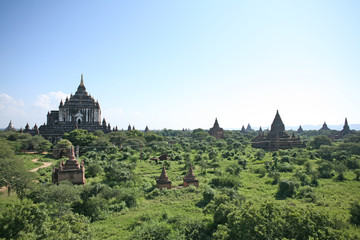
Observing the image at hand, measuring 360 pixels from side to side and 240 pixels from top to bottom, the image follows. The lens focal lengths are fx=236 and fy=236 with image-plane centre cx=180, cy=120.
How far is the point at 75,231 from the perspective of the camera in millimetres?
12203

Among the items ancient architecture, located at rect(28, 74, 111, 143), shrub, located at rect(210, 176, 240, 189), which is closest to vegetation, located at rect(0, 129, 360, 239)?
shrub, located at rect(210, 176, 240, 189)

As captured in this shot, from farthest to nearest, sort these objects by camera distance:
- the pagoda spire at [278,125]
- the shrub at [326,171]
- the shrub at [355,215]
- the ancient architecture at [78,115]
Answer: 1. the ancient architecture at [78,115]
2. the pagoda spire at [278,125]
3. the shrub at [326,171]
4. the shrub at [355,215]

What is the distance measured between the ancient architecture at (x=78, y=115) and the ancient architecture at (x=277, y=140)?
1645 inches

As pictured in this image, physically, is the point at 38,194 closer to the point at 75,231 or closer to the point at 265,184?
the point at 75,231

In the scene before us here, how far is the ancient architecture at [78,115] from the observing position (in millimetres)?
64812

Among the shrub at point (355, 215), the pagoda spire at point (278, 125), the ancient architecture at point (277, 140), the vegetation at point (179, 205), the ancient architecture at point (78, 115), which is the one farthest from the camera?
the ancient architecture at point (78, 115)

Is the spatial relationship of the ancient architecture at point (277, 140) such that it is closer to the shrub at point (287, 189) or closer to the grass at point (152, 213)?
the shrub at point (287, 189)

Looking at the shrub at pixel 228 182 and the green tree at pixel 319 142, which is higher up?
the green tree at pixel 319 142

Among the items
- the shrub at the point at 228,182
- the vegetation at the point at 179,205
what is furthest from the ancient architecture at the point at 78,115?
the shrub at the point at 228,182

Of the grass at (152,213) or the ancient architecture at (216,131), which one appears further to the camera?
the ancient architecture at (216,131)

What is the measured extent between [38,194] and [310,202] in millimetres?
22983

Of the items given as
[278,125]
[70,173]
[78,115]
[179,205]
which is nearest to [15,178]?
[70,173]

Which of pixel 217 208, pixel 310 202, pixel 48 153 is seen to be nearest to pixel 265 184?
pixel 310 202

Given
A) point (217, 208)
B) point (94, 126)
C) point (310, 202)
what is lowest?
point (310, 202)
